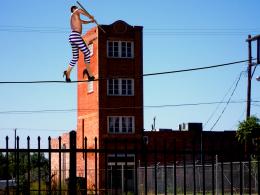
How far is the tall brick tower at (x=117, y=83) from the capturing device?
153 feet

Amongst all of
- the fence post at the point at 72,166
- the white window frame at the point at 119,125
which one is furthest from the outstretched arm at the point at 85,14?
the white window frame at the point at 119,125

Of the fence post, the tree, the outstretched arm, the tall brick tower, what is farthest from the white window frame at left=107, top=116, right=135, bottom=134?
the fence post

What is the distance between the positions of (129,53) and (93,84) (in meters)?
3.87

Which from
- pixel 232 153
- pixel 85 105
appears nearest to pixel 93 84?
pixel 85 105

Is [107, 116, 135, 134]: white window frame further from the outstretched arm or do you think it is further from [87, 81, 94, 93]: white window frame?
the outstretched arm

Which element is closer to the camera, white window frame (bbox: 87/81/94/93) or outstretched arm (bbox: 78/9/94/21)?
outstretched arm (bbox: 78/9/94/21)

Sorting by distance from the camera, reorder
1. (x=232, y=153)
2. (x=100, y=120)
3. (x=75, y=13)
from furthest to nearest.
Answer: (x=100, y=120), (x=75, y=13), (x=232, y=153)

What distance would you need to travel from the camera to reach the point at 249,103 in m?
41.3

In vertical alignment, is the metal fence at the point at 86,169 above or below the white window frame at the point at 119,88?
below

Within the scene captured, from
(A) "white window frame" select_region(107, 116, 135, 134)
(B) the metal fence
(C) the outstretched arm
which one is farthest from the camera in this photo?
(A) "white window frame" select_region(107, 116, 135, 134)

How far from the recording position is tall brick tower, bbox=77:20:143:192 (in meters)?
46.5

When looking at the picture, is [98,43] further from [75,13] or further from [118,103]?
[75,13]

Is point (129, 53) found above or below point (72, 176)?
above

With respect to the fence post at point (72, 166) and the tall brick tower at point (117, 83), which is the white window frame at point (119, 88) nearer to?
the tall brick tower at point (117, 83)
